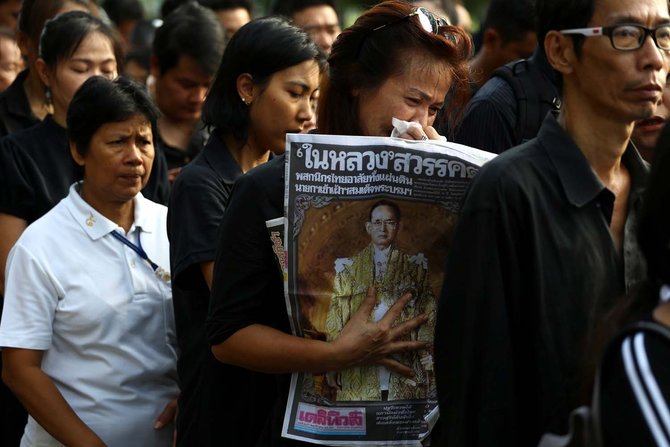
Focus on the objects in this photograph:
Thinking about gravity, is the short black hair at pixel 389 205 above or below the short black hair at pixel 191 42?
below

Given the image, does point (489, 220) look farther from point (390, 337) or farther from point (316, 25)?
point (316, 25)

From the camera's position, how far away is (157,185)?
4.85 metres

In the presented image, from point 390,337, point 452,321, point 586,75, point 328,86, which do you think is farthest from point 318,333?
point 586,75

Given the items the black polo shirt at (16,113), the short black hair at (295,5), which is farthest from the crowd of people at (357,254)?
the short black hair at (295,5)

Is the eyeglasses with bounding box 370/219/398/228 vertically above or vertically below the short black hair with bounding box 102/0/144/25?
below

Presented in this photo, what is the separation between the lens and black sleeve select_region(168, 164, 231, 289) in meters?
3.58

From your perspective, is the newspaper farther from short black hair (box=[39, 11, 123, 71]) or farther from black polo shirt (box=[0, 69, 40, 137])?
black polo shirt (box=[0, 69, 40, 137])

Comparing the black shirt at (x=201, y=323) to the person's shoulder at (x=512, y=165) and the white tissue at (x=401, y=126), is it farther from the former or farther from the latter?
the person's shoulder at (x=512, y=165)

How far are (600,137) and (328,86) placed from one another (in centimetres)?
78

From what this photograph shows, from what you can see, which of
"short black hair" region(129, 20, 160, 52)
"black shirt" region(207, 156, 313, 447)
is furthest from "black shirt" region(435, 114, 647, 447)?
"short black hair" region(129, 20, 160, 52)

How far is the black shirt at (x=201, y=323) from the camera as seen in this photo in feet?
11.4

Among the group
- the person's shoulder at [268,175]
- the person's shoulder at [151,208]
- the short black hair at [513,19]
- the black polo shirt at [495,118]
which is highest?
the short black hair at [513,19]

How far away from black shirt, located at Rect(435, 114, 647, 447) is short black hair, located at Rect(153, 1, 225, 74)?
340cm

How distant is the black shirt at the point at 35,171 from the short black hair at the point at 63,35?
0.33 metres
